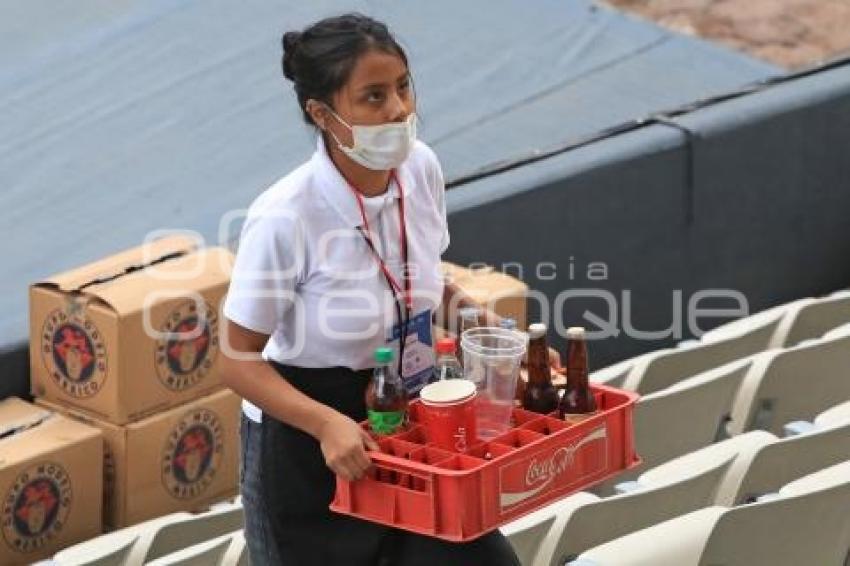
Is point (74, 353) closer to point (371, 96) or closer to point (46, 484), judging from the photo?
point (46, 484)

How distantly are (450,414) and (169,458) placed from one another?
6.91 feet

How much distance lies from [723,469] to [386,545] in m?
1.05

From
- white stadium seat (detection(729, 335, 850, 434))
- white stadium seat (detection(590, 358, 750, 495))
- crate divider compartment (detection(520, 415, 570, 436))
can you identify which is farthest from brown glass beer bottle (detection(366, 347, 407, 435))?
white stadium seat (detection(729, 335, 850, 434))

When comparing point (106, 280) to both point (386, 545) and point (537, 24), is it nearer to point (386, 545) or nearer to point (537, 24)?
point (386, 545)

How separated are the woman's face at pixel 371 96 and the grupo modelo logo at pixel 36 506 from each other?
77.7 inches

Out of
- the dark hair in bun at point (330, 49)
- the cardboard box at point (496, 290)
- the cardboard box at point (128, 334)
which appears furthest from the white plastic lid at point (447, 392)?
the cardboard box at point (496, 290)

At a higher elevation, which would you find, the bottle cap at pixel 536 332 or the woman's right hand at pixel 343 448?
the bottle cap at pixel 536 332

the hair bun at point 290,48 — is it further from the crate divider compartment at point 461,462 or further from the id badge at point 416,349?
the crate divider compartment at point 461,462

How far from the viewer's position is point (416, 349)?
2916 millimetres

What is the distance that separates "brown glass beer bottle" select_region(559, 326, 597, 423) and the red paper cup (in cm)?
21

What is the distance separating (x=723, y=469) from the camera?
146 inches

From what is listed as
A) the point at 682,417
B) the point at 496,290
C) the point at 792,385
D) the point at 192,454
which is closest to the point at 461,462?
the point at 682,417

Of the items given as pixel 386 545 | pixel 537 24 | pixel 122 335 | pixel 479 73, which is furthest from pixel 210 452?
pixel 537 24

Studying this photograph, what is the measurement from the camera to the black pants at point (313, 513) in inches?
112
